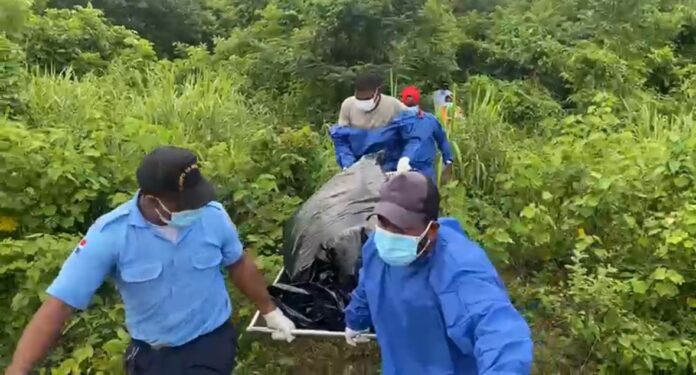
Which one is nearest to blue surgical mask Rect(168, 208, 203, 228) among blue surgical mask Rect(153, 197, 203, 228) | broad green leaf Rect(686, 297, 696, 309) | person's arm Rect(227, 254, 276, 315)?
blue surgical mask Rect(153, 197, 203, 228)

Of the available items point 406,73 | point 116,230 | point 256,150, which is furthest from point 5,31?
point 116,230

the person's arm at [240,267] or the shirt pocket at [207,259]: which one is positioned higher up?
the shirt pocket at [207,259]

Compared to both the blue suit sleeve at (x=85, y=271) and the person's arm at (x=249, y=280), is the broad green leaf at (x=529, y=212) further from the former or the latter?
the blue suit sleeve at (x=85, y=271)

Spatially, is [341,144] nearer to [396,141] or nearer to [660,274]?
[396,141]

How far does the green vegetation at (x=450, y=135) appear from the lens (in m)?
3.90

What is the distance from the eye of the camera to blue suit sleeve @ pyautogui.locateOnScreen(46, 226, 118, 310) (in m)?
2.62

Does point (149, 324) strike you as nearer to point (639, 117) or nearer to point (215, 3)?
point (639, 117)

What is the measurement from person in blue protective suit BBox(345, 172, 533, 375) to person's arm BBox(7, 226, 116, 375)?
0.85 m


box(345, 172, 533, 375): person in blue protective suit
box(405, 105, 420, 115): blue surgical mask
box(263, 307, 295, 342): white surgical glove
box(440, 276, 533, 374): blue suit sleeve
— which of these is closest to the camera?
box(440, 276, 533, 374): blue suit sleeve

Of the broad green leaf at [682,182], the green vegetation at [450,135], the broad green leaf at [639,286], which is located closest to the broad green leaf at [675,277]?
the green vegetation at [450,135]

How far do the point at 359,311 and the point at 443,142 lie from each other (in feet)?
9.28

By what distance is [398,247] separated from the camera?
2385 mm

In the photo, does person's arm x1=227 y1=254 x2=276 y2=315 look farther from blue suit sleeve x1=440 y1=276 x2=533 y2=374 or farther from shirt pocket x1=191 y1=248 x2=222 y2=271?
blue suit sleeve x1=440 y1=276 x2=533 y2=374

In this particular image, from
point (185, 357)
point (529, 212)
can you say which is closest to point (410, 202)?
point (185, 357)
